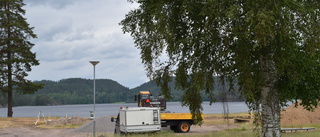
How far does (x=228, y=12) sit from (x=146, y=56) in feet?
17.3

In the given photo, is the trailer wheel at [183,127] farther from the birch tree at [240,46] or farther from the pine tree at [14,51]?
the pine tree at [14,51]

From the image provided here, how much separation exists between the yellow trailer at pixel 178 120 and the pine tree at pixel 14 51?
88.1 feet

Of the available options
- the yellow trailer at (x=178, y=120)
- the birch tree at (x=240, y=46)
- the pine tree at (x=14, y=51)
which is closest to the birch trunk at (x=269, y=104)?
the birch tree at (x=240, y=46)

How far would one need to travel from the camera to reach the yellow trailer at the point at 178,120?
98.2 ft

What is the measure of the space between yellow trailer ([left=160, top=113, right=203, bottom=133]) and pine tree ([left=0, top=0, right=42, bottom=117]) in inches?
1058

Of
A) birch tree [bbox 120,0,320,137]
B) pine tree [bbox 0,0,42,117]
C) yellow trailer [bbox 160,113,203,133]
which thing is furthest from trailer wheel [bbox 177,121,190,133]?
pine tree [bbox 0,0,42,117]

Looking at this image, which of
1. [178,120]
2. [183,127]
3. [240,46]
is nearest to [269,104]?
[240,46]

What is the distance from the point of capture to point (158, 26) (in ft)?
49.6

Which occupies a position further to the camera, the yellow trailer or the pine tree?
the pine tree

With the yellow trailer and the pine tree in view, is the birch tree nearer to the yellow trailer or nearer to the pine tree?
the yellow trailer

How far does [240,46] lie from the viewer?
1389 cm

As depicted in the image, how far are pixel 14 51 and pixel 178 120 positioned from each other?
29.3 meters

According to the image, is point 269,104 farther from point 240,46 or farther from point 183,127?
point 183,127

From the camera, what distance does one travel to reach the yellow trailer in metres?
29.9
